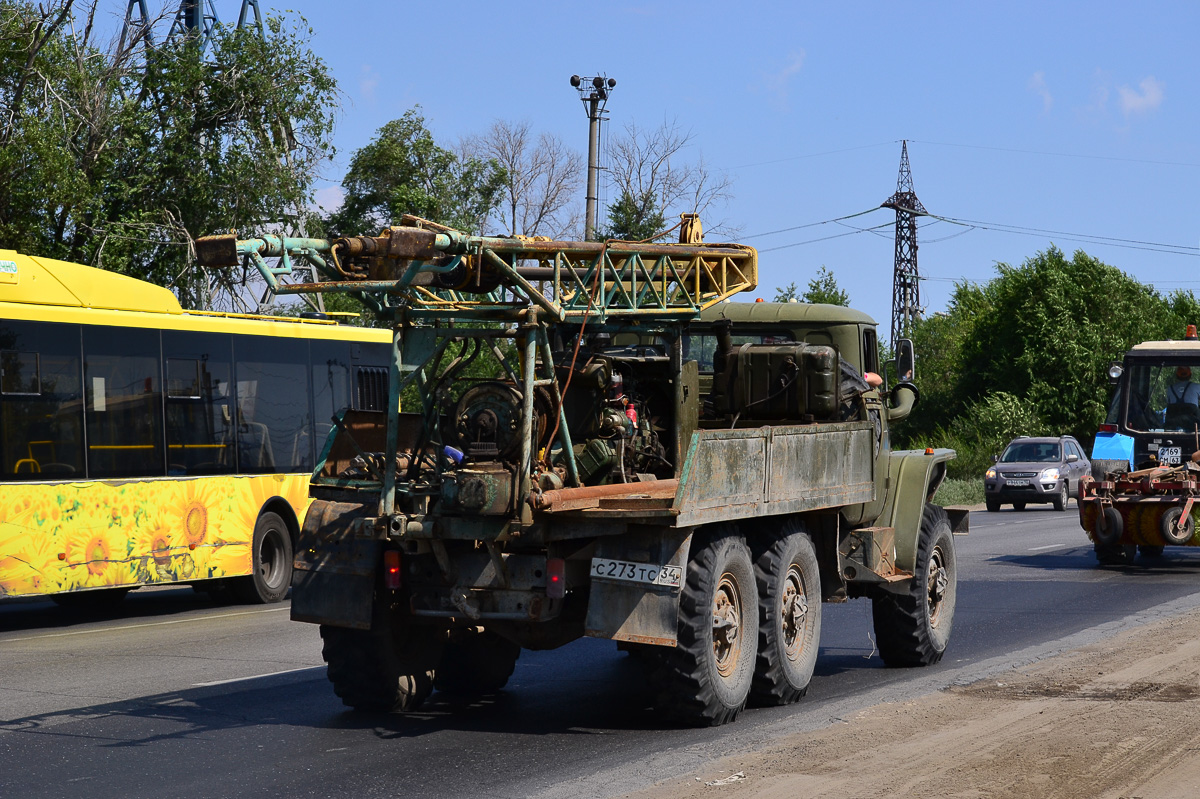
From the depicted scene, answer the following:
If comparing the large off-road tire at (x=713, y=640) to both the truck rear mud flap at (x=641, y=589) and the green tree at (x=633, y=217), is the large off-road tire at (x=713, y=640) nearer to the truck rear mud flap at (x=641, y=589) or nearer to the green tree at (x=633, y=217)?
the truck rear mud flap at (x=641, y=589)

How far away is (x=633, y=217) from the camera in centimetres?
4669

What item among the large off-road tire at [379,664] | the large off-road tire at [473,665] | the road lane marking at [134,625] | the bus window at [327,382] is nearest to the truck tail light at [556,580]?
the large off-road tire at [379,664]

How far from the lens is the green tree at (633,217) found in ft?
150

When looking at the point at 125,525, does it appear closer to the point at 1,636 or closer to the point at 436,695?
the point at 1,636

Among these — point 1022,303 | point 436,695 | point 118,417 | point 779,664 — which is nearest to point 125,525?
point 118,417

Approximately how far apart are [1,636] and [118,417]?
98.5 inches

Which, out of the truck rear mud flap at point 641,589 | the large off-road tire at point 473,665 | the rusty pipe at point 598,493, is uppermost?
the rusty pipe at point 598,493

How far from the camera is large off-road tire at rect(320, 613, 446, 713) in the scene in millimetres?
8992

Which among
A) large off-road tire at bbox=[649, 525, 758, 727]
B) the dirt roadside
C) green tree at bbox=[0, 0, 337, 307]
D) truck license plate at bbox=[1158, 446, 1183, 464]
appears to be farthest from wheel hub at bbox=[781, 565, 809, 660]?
green tree at bbox=[0, 0, 337, 307]

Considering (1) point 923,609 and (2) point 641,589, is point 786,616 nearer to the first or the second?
(2) point 641,589

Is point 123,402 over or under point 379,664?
over

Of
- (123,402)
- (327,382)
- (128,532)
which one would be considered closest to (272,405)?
(327,382)

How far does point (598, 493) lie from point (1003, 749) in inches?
108

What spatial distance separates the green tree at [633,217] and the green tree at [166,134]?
60.8ft
